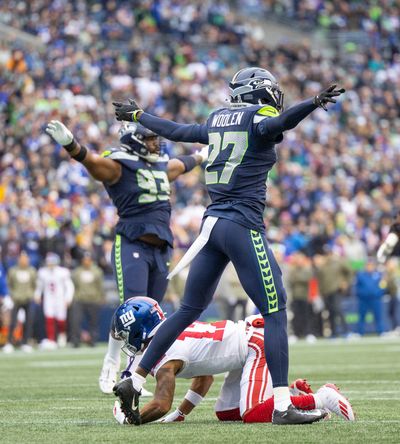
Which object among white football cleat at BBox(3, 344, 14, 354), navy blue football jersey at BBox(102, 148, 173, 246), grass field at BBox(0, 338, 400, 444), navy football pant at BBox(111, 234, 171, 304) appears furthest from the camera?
white football cleat at BBox(3, 344, 14, 354)

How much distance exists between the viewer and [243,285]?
24.2 ft

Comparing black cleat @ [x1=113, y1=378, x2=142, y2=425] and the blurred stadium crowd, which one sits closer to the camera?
black cleat @ [x1=113, y1=378, x2=142, y2=425]

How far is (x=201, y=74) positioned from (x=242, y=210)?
882 inches

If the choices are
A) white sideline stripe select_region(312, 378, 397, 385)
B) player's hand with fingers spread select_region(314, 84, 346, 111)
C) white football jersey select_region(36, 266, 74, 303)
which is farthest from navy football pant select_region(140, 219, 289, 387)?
white football jersey select_region(36, 266, 74, 303)

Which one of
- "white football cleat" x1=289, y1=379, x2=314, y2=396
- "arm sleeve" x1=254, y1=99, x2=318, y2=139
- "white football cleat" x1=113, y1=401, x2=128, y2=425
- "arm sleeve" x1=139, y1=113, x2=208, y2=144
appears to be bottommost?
"white football cleat" x1=113, y1=401, x2=128, y2=425

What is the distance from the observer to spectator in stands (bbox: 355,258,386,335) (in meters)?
23.6

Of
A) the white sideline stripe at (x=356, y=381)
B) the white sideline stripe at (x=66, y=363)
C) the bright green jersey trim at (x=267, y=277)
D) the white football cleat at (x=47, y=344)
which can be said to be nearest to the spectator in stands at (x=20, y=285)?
the white football cleat at (x=47, y=344)

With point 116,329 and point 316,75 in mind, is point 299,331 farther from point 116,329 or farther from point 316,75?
point 116,329

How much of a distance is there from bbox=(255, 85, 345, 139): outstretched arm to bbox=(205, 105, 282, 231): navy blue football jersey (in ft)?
0.46

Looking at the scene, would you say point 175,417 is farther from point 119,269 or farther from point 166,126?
point 119,269

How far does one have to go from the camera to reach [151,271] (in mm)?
10312

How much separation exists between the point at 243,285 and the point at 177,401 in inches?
87.8

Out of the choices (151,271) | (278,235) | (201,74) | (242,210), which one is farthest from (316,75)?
(242,210)

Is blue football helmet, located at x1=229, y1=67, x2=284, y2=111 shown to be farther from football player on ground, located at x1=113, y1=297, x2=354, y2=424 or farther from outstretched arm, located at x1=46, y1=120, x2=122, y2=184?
outstretched arm, located at x1=46, y1=120, x2=122, y2=184
